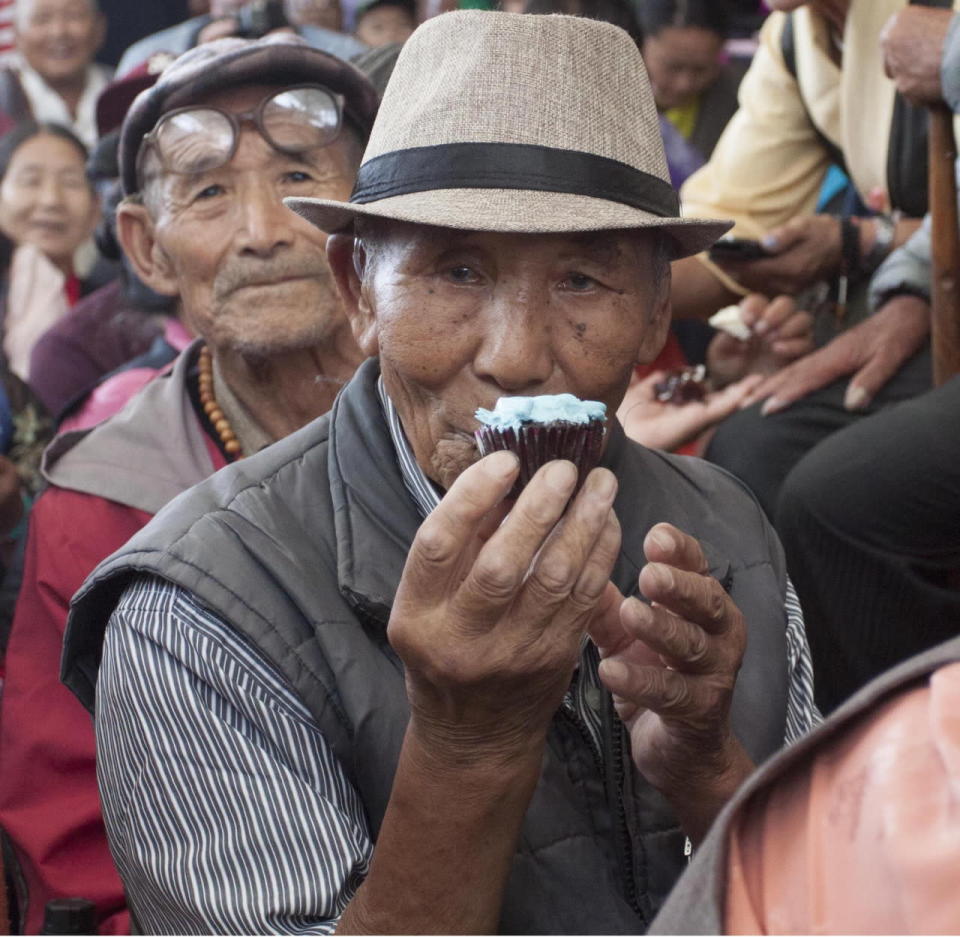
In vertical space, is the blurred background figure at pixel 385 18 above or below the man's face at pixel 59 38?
above

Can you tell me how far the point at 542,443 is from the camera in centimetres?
206

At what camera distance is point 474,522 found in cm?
188

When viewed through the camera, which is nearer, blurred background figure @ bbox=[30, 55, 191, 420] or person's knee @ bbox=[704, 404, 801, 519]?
person's knee @ bbox=[704, 404, 801, 519]

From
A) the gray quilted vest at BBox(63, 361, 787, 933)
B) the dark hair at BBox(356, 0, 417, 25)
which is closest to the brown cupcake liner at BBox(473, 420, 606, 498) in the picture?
the gray quilted vest at BBox(63, 361, 787, 933)

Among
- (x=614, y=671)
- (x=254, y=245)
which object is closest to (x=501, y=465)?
(x=614, y=671)

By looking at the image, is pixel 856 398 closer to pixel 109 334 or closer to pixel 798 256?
pixel 798 256

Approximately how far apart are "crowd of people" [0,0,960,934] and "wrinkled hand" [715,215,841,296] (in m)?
0.37

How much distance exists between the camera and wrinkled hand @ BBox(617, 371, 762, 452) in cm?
441

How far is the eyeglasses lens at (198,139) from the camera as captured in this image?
3.59 metres

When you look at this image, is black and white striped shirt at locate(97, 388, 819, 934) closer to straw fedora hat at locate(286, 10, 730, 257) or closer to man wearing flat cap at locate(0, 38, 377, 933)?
straw fedora hat at locate(286, 10, 730, 257)

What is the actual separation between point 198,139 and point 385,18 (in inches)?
164

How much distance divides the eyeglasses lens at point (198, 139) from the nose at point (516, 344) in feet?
4.99

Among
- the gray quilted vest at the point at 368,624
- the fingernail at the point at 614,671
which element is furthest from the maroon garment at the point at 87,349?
the fingernail at the point at 614,671

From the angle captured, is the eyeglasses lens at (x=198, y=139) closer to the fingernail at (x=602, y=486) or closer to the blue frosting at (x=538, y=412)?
the blue frosting at (x=538, y=412)
